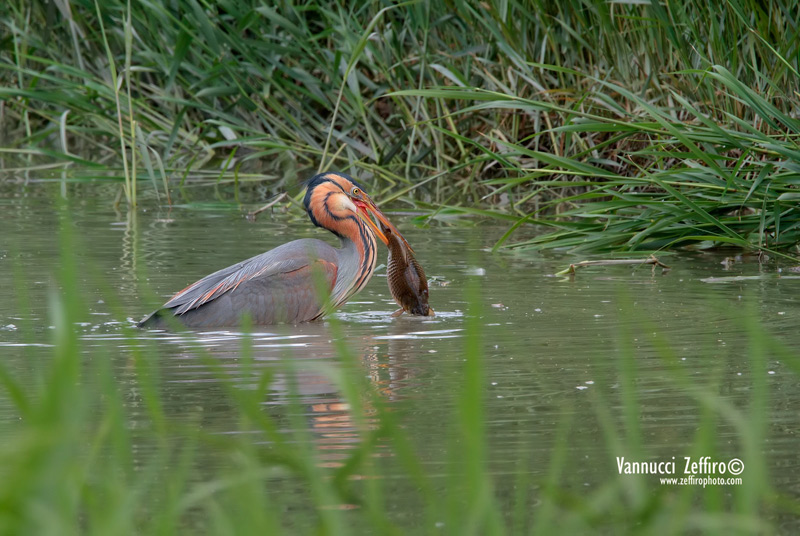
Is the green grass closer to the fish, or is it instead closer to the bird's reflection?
the fish

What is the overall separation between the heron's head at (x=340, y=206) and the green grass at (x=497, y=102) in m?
0.61

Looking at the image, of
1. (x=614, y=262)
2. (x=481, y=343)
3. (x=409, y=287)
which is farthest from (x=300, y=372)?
(x=614, y=262)

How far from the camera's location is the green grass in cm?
743

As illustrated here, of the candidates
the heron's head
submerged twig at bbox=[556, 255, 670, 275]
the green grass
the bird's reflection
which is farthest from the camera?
the green grass

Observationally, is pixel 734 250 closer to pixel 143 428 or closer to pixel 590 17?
pixel 590 17

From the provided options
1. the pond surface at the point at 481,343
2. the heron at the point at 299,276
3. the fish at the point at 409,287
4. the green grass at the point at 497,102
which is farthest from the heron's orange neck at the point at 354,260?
the green grass at the point at 497,102

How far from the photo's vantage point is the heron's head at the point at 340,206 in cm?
688

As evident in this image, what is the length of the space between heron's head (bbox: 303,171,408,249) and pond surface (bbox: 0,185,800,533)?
0.43m

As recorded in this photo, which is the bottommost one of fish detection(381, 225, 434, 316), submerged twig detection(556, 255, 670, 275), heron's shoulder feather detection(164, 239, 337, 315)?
submerged twig detection(556, 255, 670, 275)

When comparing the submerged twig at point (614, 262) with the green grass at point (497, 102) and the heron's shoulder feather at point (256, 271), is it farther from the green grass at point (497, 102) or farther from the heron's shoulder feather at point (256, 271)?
the heron's shoulder feather at point (256, 271)

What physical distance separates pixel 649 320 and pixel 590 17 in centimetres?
436

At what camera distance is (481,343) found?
5.54 metres

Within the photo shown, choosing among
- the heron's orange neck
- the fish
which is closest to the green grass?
the heron's orange neck

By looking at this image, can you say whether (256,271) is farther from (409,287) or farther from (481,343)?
(481,343)
